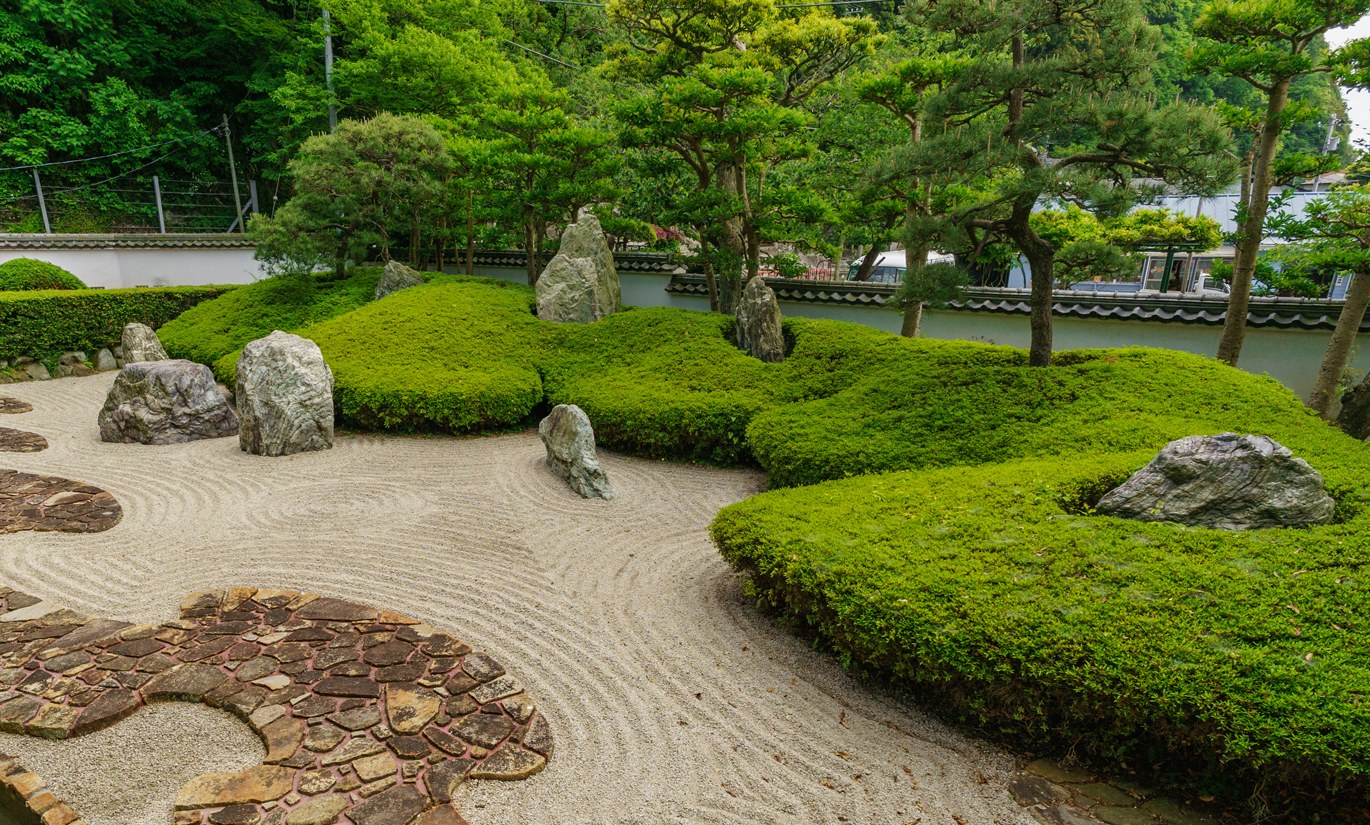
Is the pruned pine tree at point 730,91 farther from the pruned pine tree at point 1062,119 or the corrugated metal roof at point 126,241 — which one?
the corrugated metal roof at point 126,241

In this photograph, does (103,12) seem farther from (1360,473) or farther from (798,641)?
(1360,473)

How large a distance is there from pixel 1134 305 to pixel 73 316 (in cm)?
1786

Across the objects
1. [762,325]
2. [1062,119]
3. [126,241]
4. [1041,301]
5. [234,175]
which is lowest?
[762,325]

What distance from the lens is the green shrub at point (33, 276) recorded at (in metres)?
13.7

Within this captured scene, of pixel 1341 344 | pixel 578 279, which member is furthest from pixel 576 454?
pixel 1341 344

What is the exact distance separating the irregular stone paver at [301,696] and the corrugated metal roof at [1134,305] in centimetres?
609

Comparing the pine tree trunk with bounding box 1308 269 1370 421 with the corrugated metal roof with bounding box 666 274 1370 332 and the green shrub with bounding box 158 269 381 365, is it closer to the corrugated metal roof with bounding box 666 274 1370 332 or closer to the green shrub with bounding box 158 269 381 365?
the corrugated metal roof with bounding box 666 274 1370 332

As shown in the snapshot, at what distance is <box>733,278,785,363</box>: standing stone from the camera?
10078 millimetres

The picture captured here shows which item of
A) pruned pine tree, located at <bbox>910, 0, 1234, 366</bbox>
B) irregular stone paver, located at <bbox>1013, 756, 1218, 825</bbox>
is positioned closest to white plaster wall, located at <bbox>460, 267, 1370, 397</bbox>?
pruned pine tree, located at <bbox>910, 0, 1234, 366</bbox>

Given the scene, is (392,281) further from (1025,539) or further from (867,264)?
(1025,539)

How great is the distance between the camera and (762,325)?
1008 centimetres

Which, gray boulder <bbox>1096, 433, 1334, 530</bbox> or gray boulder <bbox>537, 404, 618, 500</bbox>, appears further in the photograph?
gray boulder <bbox>537, 404, 618, 500</bbox>

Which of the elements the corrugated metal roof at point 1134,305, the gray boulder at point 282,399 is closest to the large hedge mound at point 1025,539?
the gray boulder at point 282,399

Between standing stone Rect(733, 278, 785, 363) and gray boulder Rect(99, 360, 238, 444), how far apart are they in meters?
7.43
